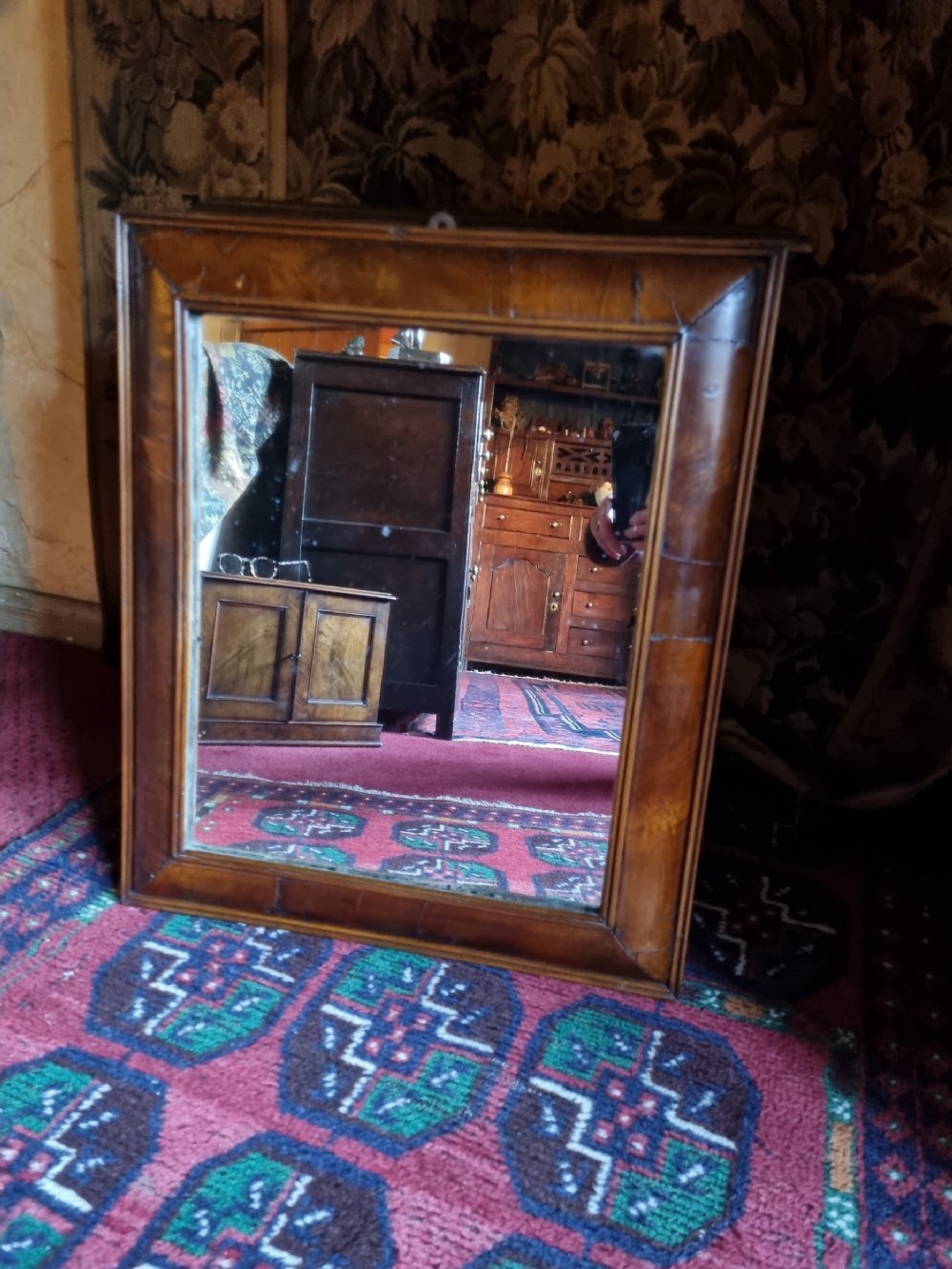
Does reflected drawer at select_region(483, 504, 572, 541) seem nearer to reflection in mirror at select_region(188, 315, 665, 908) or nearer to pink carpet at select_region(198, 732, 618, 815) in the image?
reflection in mirror at select_region(188, 315, 665, 908)

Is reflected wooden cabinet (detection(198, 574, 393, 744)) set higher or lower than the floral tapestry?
lower

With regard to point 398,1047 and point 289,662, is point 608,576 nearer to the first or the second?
point 289,662

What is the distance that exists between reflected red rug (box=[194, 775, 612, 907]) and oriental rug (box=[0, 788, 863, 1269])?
91 mm

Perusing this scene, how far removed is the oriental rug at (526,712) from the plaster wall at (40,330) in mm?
780

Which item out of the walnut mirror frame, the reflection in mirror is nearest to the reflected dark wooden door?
the reflection in mirror

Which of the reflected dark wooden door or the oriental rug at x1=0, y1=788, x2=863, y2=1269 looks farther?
the reflected dark wooden door

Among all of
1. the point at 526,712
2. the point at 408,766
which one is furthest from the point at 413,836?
the point at 526,712

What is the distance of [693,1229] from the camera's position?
0.60 metres

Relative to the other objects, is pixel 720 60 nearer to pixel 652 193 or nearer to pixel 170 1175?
pixel 652 193

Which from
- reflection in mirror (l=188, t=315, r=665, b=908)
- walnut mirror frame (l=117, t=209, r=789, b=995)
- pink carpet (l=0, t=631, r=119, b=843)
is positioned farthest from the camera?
pink carpet (l=0, t=631, r=119, b=843)

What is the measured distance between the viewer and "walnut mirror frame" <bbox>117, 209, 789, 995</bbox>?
0.75 m

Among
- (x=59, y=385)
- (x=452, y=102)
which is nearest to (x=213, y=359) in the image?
(x=452, y=102)

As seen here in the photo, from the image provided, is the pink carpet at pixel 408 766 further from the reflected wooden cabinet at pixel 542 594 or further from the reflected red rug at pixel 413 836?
the reflected wooden cabinet at pixel 542 594

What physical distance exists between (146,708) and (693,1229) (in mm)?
697
